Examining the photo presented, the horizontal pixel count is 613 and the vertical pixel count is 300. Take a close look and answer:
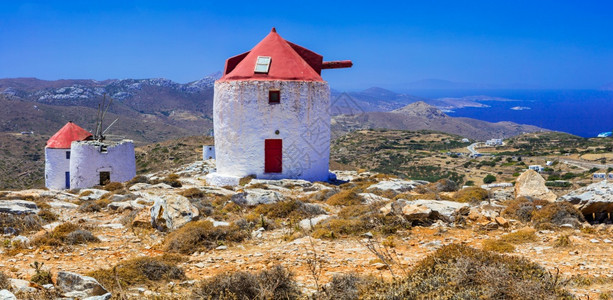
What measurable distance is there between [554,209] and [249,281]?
610 cm

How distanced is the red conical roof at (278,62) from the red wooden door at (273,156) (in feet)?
7.67

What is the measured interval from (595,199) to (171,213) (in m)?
7.92

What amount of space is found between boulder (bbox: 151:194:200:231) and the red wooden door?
7.39 meters

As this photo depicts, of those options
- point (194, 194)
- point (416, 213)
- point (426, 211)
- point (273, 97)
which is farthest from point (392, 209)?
point (273, 97)

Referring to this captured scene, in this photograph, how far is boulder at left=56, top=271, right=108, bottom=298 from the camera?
16.6ft

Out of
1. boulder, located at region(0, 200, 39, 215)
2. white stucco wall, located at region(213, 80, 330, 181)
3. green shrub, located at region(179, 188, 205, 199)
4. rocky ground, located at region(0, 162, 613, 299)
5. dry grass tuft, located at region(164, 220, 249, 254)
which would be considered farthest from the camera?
white stucco wall, located at region(213, 80, 330, 181)

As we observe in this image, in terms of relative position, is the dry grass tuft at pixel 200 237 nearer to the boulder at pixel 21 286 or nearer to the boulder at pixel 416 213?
the boulder at pixel 21 286

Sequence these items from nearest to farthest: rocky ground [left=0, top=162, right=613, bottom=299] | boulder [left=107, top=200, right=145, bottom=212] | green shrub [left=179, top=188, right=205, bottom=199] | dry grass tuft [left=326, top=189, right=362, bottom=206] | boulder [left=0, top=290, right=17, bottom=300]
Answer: boulder [left=0, top=290, right=17, bottom=300], rocky ground [left=0, top=162, right=613, bottom=299], boulder [left=107, top=200, right=145, bottom=212], dry grass tuft [left=326, top=189, right=362, bottom=206], green shrub [left=179, top=188, right=205, bottom=199]

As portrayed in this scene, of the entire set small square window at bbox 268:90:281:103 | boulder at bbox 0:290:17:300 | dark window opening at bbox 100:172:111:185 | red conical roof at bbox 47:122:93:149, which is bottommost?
dark window opening at bbox 100:172:111:185

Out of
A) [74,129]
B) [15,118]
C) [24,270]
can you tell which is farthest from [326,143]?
[15,118]

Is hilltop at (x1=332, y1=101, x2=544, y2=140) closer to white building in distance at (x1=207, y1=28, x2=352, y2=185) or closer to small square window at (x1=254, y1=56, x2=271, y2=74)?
white building in distance at (x1=207, y1=28, x2=352, y2=185)

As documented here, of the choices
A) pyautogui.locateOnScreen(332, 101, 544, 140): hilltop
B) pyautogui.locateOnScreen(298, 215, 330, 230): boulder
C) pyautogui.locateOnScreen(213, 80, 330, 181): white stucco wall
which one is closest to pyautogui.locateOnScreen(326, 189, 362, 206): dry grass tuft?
pyautogui.locateOnScreen(298, 215, 330, 230): boulder

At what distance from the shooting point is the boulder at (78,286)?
5051mm

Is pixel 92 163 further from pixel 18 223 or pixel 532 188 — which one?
pixel 532 188
